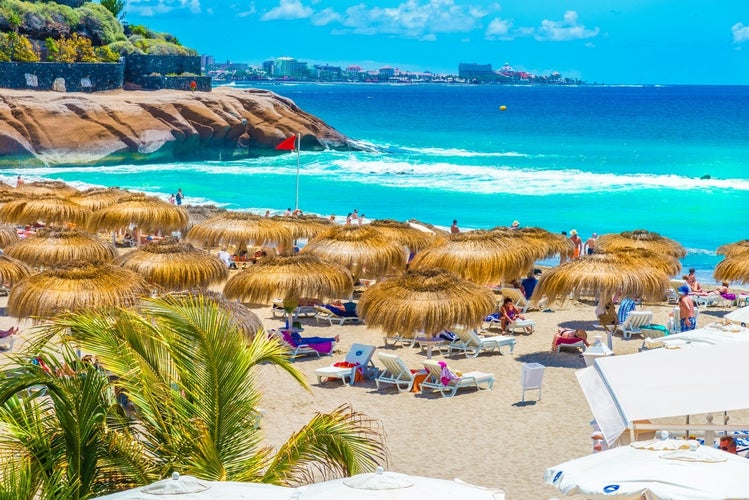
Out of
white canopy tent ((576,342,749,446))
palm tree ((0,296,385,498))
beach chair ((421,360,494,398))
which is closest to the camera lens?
palm tree ((0,296,385,498))

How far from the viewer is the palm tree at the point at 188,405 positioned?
5.39 metres

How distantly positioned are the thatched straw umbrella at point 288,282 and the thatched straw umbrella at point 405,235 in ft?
12.6

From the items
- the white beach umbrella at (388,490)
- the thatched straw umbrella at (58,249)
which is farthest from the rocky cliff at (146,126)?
the white beach umbrella at (388,490)

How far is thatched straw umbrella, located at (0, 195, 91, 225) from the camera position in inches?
874

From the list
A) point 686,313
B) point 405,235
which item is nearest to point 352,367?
point 686,313

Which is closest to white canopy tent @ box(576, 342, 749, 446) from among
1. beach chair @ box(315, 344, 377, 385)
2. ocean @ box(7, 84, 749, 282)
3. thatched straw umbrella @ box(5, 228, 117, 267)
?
beach chair @ box(315, 344, 377, 385)

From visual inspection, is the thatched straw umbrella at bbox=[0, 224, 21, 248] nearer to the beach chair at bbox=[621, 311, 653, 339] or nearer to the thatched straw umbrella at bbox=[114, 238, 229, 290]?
the thatched straw umbrella at bbox=[114, 238, 229, 290]

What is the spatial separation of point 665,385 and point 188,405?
12.4 feet

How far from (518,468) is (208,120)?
43927 millimetres

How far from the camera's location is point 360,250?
1692cm

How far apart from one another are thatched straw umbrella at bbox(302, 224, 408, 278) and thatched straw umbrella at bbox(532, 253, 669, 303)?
3.17 m

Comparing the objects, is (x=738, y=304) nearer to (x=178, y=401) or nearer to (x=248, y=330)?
(x=248, y=330)

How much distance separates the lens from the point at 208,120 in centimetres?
Result: 5150

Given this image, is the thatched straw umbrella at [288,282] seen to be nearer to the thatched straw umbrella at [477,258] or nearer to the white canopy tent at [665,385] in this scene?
the thatched straw umbrella at [477,258]
